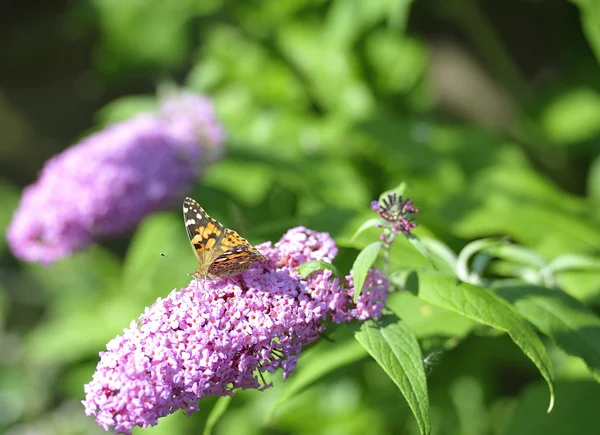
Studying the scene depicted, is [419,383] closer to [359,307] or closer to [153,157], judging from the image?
[359,307]

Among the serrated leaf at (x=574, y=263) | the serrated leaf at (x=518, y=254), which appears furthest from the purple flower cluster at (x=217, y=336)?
the serrated leaf at (x=574, y=263)

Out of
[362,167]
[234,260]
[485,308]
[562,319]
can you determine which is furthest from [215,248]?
[362,167]

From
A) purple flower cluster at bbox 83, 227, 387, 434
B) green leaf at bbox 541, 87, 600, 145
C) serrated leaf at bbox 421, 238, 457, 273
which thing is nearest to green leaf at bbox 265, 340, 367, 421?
purple flower cluster at bbox 83, 227, 387, 434

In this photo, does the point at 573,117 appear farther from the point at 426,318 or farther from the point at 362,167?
the point at 426,318

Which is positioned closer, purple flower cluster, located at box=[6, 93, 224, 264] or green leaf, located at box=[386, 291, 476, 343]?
green leaf, located at box=[386, 291, 476, 343]

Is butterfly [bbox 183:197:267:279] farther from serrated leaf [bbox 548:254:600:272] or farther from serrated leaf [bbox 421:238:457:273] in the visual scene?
serrated leaf [bbox 548:254:600:272]

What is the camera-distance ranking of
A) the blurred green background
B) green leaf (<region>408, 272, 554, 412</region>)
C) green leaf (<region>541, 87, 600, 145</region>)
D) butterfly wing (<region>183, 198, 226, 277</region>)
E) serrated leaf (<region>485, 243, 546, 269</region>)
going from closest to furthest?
green leaf (<region>408, 272, 554, 412</region>), butterfly wing (<region>183, 198, 226, 277</region>), serrated leaf (<region>485, 243, 546, 269</region>), the blurred green background, green leaf (<region>541, 87, 600, 145</region>)

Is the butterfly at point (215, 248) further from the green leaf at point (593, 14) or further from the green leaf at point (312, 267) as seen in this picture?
the green leaf at point (593, 14)
